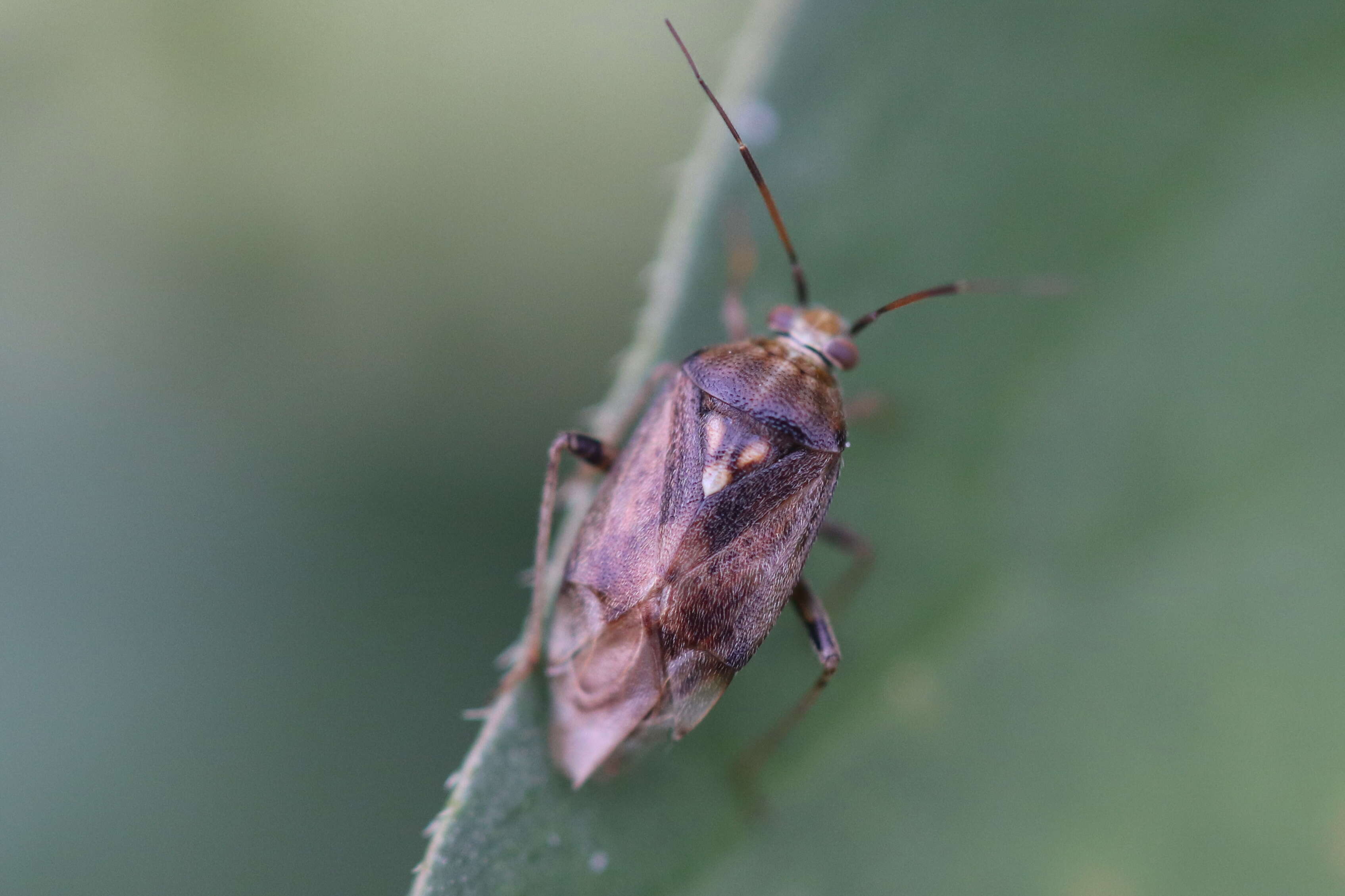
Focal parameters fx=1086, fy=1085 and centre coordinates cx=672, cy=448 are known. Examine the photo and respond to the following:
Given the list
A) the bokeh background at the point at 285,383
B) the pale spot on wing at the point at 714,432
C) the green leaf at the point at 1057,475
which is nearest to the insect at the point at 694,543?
the pale spot on wing at the point at 714,432

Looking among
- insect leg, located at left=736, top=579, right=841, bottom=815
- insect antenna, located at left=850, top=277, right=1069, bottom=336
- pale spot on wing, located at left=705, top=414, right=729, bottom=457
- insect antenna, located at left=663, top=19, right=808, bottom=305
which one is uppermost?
insect antenna, located at left=663, top=19, right=808, bottom=305

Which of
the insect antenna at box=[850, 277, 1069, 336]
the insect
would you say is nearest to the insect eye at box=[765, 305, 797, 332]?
the insect

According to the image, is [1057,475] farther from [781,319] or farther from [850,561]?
[781,319]

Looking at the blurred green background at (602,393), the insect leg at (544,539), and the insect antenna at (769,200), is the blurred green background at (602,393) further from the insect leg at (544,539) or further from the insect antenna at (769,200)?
the insect leg at (544,539)

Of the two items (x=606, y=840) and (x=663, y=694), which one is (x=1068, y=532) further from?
(x=606, y=840)

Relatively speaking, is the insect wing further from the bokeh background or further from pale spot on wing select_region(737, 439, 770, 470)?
the bokeh background

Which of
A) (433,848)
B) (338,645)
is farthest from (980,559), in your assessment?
(338,645)

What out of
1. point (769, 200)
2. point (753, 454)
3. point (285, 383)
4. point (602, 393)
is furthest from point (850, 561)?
point (285, 383)
